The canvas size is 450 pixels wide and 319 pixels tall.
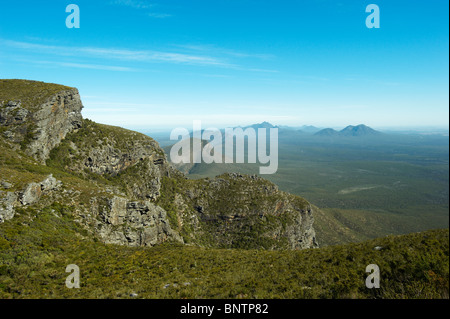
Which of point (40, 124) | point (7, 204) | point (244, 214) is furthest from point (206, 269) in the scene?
point (244, 214)

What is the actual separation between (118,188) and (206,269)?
142ft

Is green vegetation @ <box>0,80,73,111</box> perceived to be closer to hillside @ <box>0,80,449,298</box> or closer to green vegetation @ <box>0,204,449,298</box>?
hillside @ <box>0,80,449,298</box>

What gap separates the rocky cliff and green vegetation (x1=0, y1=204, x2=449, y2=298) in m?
5.19

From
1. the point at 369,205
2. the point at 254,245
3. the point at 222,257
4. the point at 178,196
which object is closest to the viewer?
the point at 222,257

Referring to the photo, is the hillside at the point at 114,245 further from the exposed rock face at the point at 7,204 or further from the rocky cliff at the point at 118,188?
the rocky cliff at the point at 118,188

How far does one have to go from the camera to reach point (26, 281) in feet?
51.3

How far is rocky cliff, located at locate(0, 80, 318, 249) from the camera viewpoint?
30.5 m

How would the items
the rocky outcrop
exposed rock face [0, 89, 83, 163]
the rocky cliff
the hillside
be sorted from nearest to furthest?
the hillside → the rocky outcrop → the rocky cliff → exposed rock face [0, 89, 83, 163]

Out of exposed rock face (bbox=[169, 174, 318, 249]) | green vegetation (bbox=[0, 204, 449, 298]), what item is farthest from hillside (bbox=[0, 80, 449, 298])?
exposed rock face (bbox=[169, 174, 318, 249])

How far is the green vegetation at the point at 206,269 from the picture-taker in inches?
482

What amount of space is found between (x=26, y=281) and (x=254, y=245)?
201ft

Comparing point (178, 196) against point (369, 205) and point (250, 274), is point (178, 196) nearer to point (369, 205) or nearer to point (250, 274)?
point (250, 274)

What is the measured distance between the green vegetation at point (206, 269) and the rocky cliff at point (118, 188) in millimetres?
5191
